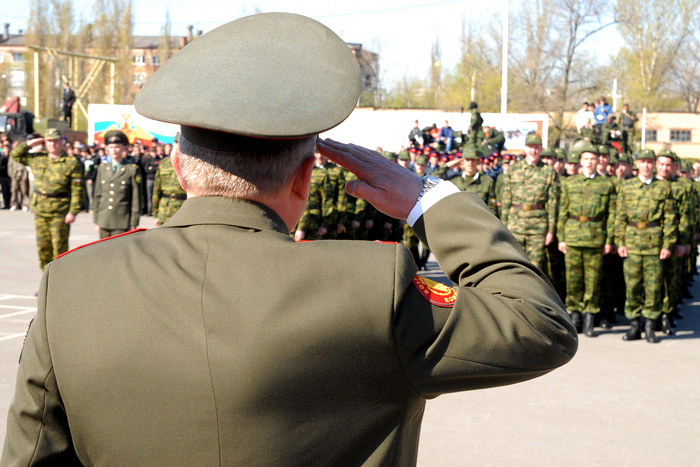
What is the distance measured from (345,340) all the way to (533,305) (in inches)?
12.8

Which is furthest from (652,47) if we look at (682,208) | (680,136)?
(682,208)

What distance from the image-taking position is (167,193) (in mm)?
9711

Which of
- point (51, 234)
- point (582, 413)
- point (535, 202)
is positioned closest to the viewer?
point (582, 413)

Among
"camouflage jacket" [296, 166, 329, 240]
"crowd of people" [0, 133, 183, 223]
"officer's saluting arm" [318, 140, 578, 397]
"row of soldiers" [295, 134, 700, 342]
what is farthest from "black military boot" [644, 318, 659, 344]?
"crowd of people" [0, 133, 183, 223]

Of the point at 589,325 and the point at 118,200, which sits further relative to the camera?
the point at 118,200

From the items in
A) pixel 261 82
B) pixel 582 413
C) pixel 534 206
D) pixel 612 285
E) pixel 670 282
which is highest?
pixel 261 82

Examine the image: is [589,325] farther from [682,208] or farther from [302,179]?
[302,179]

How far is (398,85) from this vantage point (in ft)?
181

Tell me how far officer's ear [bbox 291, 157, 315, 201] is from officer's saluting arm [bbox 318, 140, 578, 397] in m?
0.12

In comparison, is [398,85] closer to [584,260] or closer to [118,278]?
[584,260]

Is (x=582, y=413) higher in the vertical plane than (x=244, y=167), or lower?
lower

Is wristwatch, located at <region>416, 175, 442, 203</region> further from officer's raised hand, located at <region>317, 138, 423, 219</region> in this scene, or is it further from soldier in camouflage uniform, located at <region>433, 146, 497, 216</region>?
soldier in camouflage uniform, located at <region>433, 146, 497, 216</region>

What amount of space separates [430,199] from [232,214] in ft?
1.23

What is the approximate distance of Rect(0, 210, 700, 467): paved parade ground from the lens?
4.39 meters
